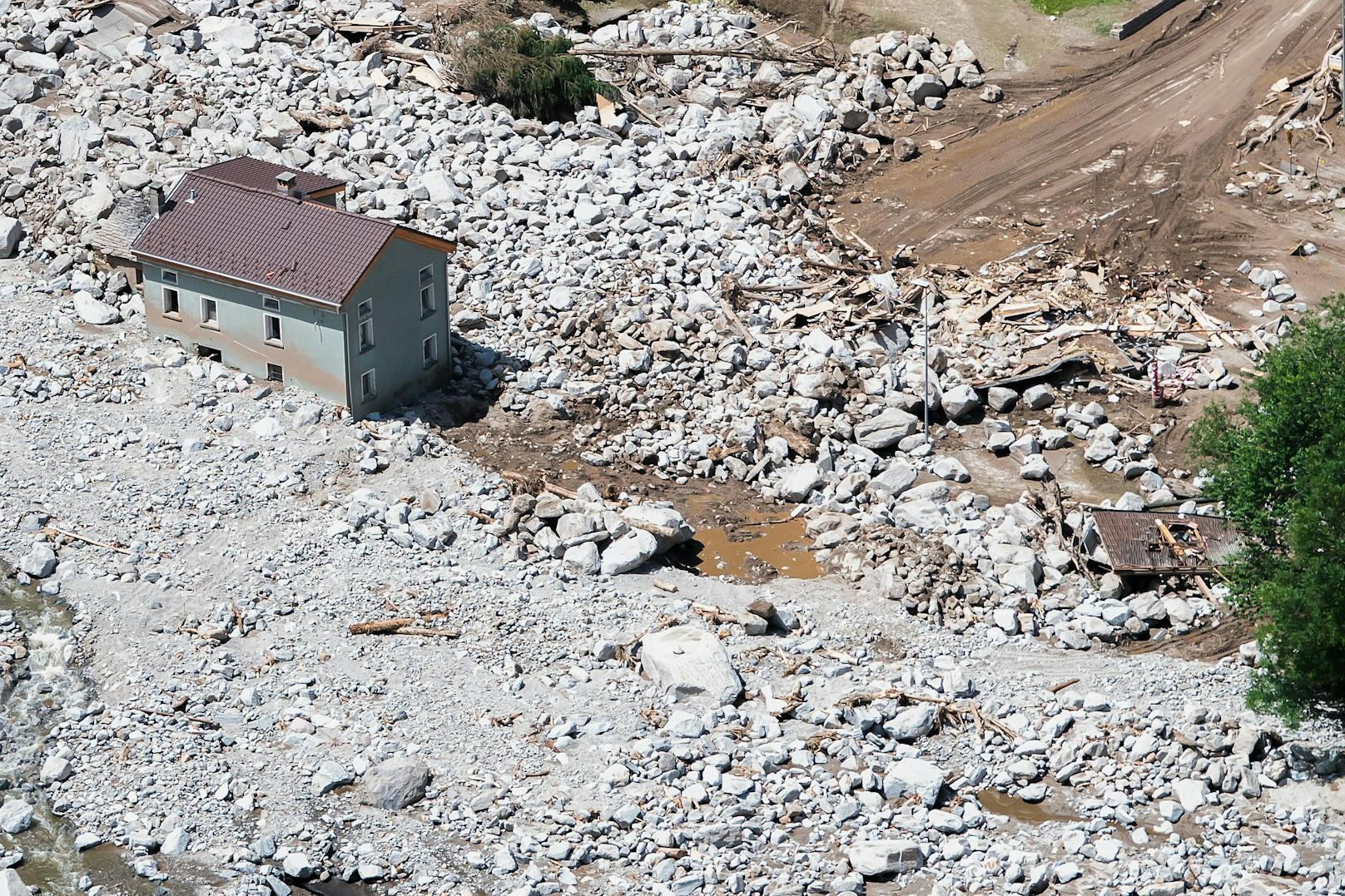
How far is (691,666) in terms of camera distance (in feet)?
100

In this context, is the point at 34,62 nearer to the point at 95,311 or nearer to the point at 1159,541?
the point at 95,311

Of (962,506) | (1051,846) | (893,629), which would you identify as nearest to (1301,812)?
(1051,846)

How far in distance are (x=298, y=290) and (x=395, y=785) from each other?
13.0 metres

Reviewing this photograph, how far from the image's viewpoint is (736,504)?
36938 millimetres

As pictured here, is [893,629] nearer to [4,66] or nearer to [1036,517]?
[1036,517]

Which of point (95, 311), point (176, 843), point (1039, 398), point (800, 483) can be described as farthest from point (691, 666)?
point (95, 311)

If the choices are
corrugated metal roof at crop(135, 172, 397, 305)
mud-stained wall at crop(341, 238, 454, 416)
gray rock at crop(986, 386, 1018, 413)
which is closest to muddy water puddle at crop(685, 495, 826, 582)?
gray rock at crop(986, 386, 1018, 413)

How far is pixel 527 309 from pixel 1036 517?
13544 mm

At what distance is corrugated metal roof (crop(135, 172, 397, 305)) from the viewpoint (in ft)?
122

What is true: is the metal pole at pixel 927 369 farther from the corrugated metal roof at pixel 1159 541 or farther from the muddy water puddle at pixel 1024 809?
the muddy water puddle at pixel 1024 809

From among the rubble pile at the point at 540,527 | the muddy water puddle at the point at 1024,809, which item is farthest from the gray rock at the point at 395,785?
the muddy water puddle at the point at 1024,809

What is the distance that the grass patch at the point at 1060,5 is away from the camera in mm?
56000

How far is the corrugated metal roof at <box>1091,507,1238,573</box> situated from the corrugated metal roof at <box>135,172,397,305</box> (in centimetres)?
1620

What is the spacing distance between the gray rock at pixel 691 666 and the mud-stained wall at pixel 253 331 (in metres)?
10.6
